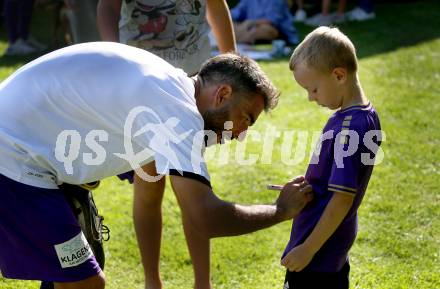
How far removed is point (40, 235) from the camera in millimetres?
2402

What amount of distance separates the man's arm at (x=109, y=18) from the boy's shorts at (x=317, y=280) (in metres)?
1.49

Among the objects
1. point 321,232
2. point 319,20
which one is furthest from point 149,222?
point 319,20

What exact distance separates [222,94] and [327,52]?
1.45 ft

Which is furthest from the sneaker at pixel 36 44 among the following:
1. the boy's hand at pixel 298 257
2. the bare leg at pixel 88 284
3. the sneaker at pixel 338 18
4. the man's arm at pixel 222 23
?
the boy's hand at pixel 298 257

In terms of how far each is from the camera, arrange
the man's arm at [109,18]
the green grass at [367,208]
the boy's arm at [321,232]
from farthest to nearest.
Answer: the green grass at [367,208] < the man's arm at [109,18] < the boy's arm at [321,232]

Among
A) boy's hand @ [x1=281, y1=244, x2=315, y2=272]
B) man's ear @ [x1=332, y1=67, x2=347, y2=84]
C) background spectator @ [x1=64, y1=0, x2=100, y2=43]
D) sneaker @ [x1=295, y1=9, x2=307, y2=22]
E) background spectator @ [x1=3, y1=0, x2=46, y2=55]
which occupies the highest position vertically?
man's ear @ [x1=332, y1=67, x2=347, y2=84]

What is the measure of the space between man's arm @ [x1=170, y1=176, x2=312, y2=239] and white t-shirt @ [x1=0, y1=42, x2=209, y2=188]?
0.05 meters

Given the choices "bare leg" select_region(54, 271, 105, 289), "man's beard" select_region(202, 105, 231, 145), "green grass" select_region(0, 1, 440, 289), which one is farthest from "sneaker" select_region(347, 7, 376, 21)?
"bare leg" select_region(54, 271, 105, 289)

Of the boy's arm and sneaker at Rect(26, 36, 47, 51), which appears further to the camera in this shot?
sneaker at Rect(26, 36, 47, 51)

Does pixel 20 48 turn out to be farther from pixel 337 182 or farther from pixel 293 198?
pixel 337 182

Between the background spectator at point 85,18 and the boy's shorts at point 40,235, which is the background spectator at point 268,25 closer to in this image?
the background spectator at point 85,18

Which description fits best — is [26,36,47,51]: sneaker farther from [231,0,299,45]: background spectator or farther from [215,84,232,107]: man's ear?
[215,84,232,107]: man's ear

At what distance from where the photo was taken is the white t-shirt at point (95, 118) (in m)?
2.10

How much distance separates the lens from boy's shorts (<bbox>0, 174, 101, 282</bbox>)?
7.88 feet
